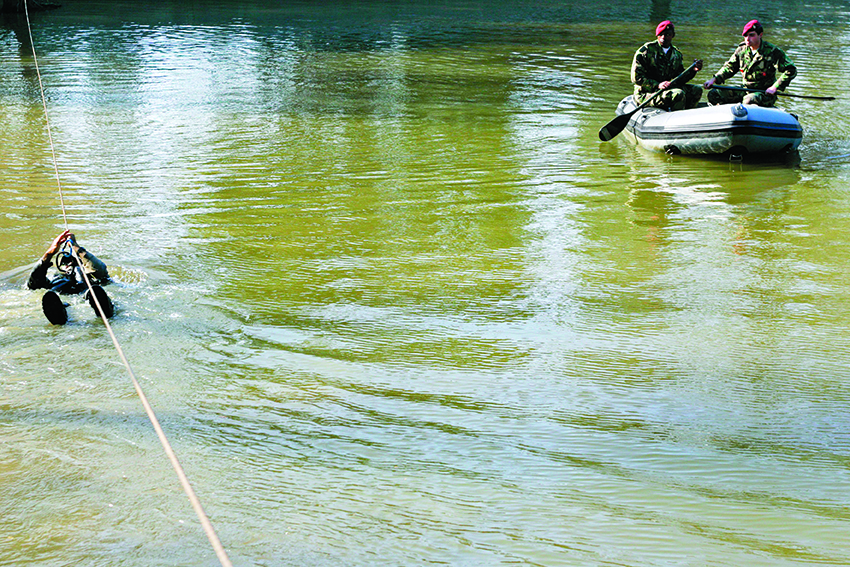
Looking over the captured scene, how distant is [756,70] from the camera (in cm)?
991

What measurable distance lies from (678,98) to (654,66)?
1.55 ft

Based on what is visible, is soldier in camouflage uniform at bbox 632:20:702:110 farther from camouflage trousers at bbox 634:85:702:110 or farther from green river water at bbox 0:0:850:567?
green river water at bbox 0:0:850:567

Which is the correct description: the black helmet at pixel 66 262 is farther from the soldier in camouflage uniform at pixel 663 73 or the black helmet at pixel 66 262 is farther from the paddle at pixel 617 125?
the soldier in camouflage uniform at pixel 663 73

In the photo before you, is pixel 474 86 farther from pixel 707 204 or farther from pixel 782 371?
pixel 782 371

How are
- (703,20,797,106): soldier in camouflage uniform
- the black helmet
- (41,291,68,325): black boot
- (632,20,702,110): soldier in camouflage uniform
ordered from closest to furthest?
(41,291,68,325): black boot < the black helmet < (703,20,797,106): soldier in camouflage uniform < (632,20,702,110): soldier in camouflage uniform

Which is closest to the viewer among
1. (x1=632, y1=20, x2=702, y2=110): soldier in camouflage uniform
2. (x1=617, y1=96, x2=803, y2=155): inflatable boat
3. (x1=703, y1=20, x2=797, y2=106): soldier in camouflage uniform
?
(x1=617, y1=96, x2=803, y2=155): inflatable boat

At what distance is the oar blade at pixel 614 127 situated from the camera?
33.2 feet

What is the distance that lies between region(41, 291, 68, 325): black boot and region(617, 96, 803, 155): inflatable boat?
6.82m

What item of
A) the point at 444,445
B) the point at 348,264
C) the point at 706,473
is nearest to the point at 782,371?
the point at 706,473

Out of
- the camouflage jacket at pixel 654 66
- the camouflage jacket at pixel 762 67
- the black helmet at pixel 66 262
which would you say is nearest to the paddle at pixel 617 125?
the camouflage jacket at pixel 654 66

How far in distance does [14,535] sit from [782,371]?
3.56 m

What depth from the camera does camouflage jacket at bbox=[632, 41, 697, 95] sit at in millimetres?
10031

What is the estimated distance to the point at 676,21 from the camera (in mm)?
24000

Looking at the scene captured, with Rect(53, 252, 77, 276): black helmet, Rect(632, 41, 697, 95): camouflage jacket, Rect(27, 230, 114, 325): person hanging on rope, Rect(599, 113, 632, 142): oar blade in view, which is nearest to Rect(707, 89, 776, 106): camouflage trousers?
Answer: Rect(632, 41, 697, 95): camouflage jacket
